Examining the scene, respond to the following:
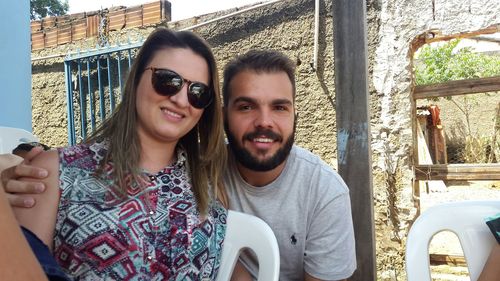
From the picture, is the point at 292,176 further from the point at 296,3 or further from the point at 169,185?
the point at 296,3

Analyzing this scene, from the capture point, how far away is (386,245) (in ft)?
12.1

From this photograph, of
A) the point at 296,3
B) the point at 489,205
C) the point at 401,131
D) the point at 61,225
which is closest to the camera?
the point at 61,225

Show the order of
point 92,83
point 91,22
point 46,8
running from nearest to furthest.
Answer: point 92,83 < point 91,22 < point 46,8

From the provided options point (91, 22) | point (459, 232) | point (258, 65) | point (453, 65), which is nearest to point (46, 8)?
point (91, 22)

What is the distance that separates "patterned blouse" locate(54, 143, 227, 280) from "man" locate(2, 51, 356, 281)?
0.24 meters

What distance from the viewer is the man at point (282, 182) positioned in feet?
5.23

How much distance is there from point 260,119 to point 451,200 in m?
4.80

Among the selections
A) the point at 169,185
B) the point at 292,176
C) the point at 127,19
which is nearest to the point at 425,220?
the point at 292,176

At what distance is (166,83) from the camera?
57.7 inches

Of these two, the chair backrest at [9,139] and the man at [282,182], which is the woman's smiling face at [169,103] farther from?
the chair backrest at [9,139]

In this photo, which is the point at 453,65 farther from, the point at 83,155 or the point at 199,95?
the point at 83,155

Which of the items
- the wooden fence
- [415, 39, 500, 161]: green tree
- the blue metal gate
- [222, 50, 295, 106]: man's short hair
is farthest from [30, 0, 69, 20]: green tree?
[222, 50, 295, 106]: man's short hair

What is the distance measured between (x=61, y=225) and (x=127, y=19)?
380cm

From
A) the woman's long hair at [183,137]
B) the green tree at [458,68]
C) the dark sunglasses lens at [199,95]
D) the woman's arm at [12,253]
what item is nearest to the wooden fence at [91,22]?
the woman's long hair at [183,137]
